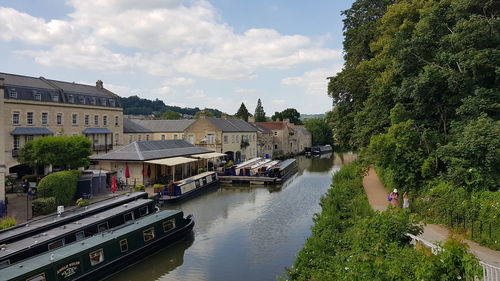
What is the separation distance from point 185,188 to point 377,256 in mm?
21002

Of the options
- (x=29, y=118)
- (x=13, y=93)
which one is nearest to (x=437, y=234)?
(x=29, y=118)

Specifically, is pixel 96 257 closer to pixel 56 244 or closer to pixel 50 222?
pixel 56 244

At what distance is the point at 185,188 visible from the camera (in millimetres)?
27344

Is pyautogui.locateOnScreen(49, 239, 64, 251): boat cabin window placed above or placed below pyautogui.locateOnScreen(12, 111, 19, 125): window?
below

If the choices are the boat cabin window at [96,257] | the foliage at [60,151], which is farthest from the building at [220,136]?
the boat cabin window at [96,257]

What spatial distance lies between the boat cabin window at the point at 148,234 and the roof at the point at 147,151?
13269mm

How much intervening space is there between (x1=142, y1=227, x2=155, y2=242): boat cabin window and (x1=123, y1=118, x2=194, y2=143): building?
99.7 ft

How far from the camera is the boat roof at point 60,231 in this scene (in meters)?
11.9

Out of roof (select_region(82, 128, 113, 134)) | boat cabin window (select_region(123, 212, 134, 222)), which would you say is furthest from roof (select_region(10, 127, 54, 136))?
boat cabin window (select_region(123, 212, 134, 222))

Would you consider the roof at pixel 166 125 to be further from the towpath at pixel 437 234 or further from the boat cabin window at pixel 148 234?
the boat cabin window at pixel 148 234

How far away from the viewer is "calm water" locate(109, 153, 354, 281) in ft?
46.6

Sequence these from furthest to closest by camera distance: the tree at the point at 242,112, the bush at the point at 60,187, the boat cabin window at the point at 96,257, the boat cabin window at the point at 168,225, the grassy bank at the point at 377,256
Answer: the tree at the point at 242,112
the bush at the point at 60,187
the boat cabin window at the point at 168,225
the boat cabin window at the point at 96,257
the grassy bank at the point at 377,256

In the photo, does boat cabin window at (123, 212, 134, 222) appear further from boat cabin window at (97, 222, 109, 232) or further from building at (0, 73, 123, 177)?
building at (0, 73, 123, 177)

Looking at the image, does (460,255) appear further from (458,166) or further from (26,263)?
(26,263)
